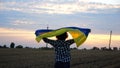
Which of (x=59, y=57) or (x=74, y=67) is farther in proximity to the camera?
(x=74, y=67)

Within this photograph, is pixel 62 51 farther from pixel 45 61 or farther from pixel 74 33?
pixel 45 61

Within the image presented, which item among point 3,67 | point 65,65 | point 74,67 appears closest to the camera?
point 65,65

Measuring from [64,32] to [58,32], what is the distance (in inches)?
7.0

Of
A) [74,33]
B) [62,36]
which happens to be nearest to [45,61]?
[74,33]

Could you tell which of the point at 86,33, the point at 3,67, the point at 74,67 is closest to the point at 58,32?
the point at 86,33

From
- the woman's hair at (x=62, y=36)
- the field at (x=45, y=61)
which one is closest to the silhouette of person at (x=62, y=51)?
the woman's hair at (x=62, y=36)

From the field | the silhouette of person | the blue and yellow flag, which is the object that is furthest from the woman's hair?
the field

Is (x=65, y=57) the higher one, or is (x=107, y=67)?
(x=65, y=57)

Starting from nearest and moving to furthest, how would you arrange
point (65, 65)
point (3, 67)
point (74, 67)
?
1. point (65, 65)
2. point (3, 67)
3. point (74, 67)

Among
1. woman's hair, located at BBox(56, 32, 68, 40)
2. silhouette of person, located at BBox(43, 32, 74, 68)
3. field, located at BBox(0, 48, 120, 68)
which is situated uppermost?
woman's hair, located at BBox(56, 32, 68, 40)

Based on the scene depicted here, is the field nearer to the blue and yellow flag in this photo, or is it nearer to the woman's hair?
the blue and yellow flag

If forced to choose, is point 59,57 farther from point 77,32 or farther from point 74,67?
point 74,67

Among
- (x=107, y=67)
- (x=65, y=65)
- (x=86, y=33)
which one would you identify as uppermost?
(x=86, y=33)

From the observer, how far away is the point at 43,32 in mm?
11516
